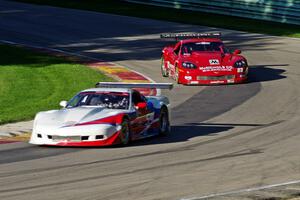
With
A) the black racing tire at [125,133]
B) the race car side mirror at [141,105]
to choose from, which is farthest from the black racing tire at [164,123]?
the black racing tire at [125,133]

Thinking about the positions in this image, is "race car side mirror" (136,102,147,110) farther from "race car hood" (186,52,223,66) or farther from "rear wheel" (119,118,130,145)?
"race car hood" (186,52,223,66)

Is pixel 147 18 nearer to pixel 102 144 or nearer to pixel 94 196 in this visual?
pixel 102 144

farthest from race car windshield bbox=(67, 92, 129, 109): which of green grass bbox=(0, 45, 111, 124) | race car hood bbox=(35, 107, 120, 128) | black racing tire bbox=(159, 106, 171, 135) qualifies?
green grass bbox=(0, 45, 111, 124)

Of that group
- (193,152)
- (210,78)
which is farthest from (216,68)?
(193,152)

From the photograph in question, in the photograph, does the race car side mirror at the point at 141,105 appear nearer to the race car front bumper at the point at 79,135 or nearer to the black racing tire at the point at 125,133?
the black racing tire at the point at 125,133

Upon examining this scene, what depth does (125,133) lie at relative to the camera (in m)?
18.2

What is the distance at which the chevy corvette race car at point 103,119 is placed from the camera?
17625 millimetres

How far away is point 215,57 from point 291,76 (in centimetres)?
289

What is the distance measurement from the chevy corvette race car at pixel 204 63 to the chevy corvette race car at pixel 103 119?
9380 millimetres

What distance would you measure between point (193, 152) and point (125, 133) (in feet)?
5.57

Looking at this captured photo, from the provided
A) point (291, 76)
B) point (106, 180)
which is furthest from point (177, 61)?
point (106, 180)

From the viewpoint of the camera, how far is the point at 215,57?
30234 mm

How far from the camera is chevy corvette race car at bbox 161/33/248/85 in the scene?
29812 mm

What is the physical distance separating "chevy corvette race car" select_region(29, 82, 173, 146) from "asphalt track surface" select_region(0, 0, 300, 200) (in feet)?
0.78
